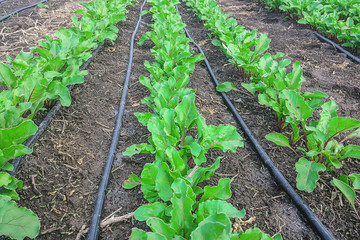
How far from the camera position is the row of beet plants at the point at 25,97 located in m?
1.33

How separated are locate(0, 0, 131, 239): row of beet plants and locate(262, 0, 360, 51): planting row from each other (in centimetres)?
387

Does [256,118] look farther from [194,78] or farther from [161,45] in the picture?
[161,45]

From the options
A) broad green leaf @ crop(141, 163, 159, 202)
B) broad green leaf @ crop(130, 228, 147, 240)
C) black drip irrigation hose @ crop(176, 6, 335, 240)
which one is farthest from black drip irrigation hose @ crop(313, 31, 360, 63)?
broad green leaf @ crop(130, 228, 147, 240)

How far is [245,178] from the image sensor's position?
2076 mm

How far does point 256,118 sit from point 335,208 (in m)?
1.15

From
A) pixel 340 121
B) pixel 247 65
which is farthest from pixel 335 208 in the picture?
pixel 247 65

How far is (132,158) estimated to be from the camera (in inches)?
89.7

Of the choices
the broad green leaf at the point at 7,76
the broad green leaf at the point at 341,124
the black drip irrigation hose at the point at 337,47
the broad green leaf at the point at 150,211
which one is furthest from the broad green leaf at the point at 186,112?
the black drip irrigation hose at the point at 337,47

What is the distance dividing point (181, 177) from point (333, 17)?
454 cm

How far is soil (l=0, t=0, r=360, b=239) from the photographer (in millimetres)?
1764

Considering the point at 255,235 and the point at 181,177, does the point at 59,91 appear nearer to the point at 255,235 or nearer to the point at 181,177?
the point at 181,177

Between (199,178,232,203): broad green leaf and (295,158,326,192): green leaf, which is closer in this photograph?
(199,178,232,203): broad green leaf

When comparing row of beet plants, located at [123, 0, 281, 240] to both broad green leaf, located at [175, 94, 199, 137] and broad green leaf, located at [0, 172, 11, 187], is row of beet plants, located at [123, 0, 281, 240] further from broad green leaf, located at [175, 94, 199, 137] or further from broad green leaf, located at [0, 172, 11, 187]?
broad green leaf, located at [0, 172, 11, 187]

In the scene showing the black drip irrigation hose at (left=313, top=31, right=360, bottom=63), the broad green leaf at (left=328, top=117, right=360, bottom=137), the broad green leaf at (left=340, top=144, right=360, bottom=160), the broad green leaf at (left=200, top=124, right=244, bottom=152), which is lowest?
the black drip irrigation hose at (left=313, top=31, right=360, bottom=63)
